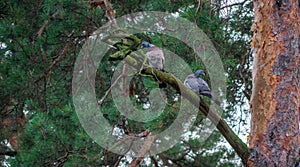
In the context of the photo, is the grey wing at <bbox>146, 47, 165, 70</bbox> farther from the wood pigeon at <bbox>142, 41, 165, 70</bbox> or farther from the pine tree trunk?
the pine tree trunk

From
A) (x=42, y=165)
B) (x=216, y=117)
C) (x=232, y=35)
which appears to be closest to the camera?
(x=216, y=117)

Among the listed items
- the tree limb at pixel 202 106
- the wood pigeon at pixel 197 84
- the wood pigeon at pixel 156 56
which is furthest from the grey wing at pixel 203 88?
the tree limb at pixel 202 106

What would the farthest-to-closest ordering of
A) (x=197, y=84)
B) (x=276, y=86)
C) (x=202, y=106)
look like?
1. (x=197, y=84)
2. (x=276, y=86)
3. (x=202, y=106)

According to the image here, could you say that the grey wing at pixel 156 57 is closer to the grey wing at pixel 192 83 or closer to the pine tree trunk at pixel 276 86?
the grey wing at pixel 192 83

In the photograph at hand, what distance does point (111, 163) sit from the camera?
466 cm

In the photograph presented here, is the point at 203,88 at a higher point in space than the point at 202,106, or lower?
higher

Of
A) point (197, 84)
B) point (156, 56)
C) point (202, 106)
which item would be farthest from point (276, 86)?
point (156, 56)

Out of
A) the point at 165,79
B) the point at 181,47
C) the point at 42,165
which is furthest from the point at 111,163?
the point at 165,79

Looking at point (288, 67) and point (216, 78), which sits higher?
point (216, 78)

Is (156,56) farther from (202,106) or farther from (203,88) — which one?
(202,106)

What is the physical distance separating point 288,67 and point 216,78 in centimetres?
80

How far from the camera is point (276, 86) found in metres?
2.77

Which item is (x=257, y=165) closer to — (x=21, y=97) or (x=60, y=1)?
(x=60, y=1)

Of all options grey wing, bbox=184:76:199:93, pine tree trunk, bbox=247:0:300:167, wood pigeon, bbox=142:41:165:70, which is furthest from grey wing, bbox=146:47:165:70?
pine tree trunk, bbox=247:0:300:167
